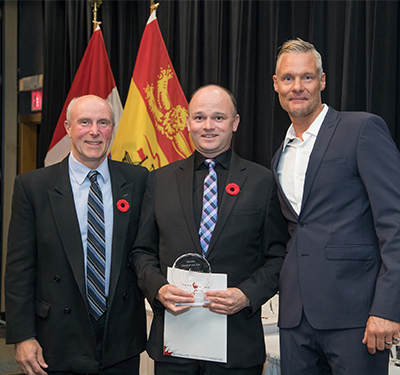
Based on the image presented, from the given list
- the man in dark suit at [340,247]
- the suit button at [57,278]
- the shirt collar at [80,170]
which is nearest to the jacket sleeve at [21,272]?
the suit button at [57,278]

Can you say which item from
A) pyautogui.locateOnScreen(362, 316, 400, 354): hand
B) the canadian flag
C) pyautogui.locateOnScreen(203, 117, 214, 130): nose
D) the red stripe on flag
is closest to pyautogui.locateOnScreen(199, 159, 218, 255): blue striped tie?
pyautogui.locateOnScreen(203, 117, 214, 130): nose

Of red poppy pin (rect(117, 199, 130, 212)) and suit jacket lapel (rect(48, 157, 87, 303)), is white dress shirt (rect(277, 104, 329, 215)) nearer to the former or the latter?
red poppy pin (rect(117, 199, 130, 212))

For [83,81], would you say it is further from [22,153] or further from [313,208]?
[313,208]

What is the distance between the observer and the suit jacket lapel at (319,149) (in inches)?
64.4

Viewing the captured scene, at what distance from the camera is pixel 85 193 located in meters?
1.88

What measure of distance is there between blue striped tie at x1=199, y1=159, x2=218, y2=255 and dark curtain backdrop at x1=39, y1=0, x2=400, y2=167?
4.38 feet

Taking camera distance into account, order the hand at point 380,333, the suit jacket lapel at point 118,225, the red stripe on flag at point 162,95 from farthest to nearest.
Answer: the red stripe on flag at point 162,95 < the suit jacket lapel at point 118,225 < the hand at point 380,333

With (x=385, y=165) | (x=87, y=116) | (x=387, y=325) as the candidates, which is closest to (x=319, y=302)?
(x=387, y=325)

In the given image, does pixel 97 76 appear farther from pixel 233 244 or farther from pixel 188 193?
pixel 233 244

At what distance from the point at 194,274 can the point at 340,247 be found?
505 millimetres

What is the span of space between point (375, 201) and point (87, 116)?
117 cm

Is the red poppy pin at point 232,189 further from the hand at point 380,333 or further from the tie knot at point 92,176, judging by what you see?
the hand at point 380,333

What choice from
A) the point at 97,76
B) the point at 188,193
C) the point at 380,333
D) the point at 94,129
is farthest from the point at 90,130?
the point at 97,76

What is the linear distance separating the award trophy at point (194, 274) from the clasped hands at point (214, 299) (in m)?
0.02
